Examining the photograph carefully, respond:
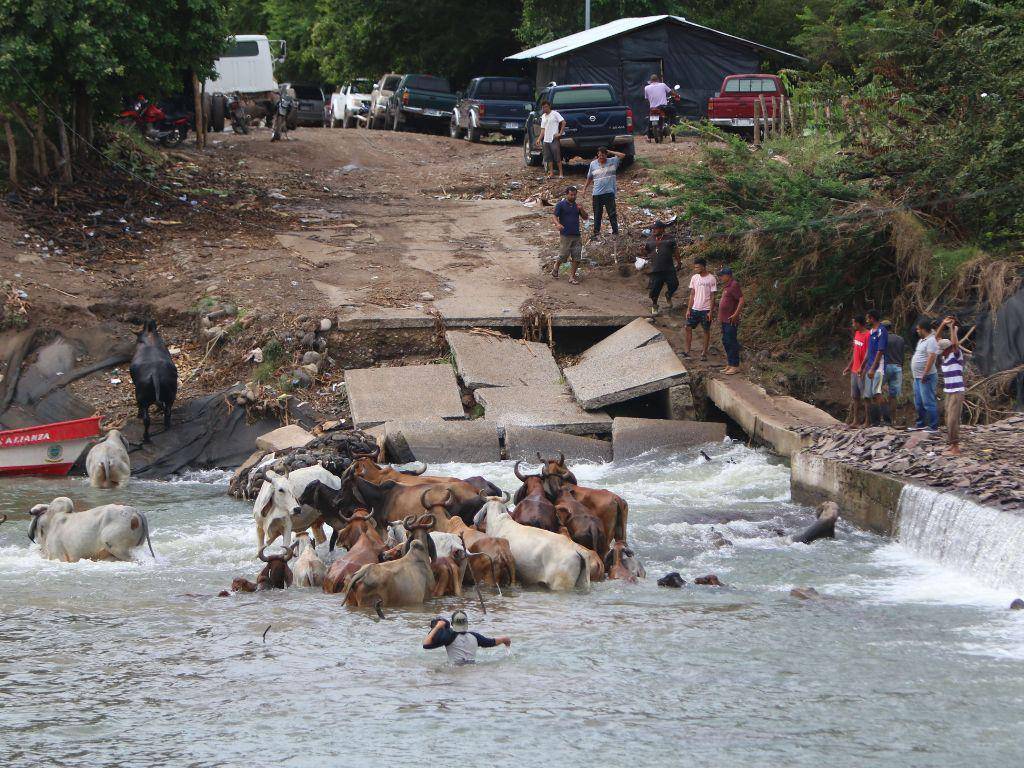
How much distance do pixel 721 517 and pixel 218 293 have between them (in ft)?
34.7

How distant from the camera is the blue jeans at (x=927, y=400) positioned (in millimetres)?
14680

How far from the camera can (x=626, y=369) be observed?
18703 millimetres

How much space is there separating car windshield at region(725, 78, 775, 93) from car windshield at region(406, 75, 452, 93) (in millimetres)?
10717

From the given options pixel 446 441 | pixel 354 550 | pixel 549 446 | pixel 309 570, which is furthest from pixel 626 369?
pixel 309 570

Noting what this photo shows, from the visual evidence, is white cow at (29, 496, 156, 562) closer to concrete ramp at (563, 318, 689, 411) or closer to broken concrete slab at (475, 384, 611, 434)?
broken concrete slab at (475, 384, 611, 434)

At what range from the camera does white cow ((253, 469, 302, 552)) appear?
11992 millimetres

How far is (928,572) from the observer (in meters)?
11.3

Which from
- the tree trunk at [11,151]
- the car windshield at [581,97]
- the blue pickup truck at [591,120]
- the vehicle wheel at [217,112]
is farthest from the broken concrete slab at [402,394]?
the vehicle wheel at [217,112]

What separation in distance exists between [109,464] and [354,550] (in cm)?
638

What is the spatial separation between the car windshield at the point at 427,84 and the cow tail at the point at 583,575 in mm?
31191

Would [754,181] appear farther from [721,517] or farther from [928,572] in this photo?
[928,572]

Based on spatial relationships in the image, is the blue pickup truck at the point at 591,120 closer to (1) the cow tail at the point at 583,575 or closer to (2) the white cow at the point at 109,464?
(2) the white cow at the point at 109,464

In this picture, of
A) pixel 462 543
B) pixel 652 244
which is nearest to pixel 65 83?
pixel 652 244

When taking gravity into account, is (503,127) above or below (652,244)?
above
